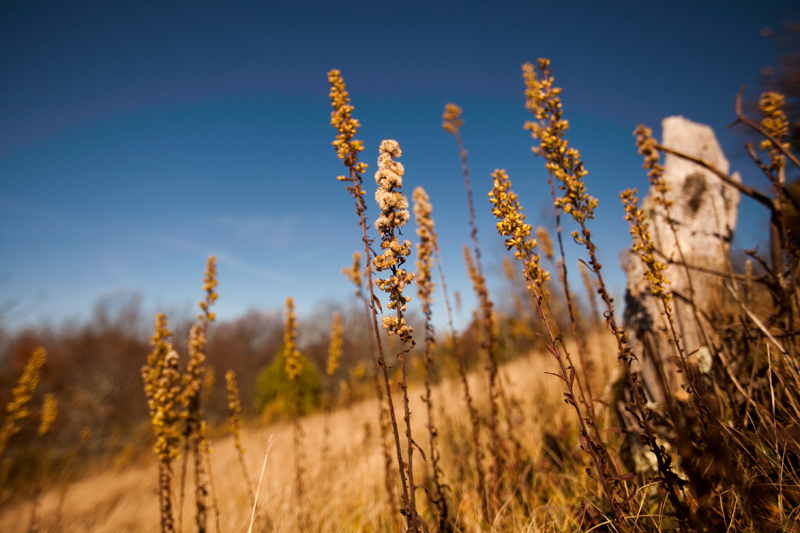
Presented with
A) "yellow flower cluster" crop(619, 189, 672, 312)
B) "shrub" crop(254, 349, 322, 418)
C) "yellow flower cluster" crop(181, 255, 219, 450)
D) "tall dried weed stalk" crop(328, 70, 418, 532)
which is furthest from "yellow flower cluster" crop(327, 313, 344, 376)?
"shrub" crop(254, 349, 322, 418)

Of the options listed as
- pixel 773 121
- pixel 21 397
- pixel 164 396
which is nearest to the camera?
pixel 773 121

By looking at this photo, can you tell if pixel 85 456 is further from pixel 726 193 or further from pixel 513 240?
pixel 726 193

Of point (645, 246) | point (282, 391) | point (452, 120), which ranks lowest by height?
point (282, 391)

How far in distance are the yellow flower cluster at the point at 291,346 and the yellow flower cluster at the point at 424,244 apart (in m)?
2.13

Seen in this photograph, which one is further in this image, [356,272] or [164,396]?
[356,272]

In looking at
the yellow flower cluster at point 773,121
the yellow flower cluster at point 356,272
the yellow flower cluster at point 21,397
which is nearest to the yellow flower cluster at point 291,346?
the yellow flower cluster at point 356,272

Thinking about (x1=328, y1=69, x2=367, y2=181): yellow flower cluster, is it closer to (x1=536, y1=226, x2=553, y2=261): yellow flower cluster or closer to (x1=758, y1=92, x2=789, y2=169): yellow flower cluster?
(x1=758, y1=92, x2=789, y2=169): yellow flower cluster

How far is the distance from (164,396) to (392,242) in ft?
7.48

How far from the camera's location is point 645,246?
195 cm

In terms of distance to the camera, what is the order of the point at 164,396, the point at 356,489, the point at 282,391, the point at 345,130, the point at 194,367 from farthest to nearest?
the point at 282,391, the point at 356,489, the point at 194,367, the point at 164,396, the point at 345,130

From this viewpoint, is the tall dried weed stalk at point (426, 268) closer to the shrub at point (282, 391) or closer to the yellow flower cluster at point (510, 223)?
the yellow flower cluster at point (510, 223)

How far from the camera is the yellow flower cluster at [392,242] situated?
1.39 meters

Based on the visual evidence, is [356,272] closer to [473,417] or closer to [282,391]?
[473,417]

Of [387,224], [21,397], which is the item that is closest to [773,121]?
[387,224]
